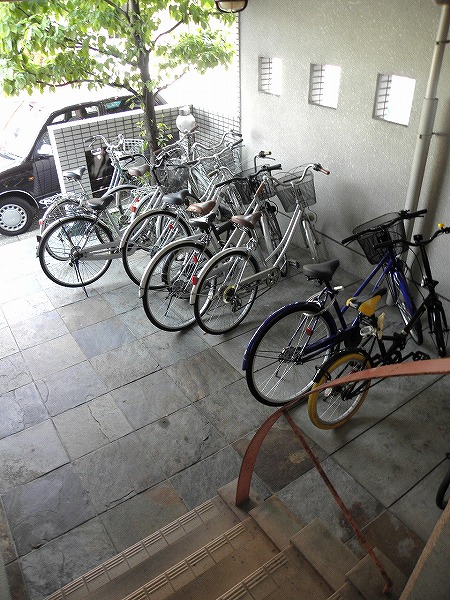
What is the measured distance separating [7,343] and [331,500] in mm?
2995

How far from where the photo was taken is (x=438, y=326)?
3709 millimetres

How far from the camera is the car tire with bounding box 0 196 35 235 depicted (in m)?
6.36

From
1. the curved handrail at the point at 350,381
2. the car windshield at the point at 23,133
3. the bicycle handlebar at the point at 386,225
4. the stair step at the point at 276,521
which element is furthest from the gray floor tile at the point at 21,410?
the car windshield at the point at 23,133

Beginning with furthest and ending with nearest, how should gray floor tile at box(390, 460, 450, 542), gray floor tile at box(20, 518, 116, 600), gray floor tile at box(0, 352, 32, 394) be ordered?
gray floor tile at box(0, 352, 32, 394)
gray floor tile at box(390, 460, 450, 542)
gray floor tile at box(20, 518, 116, 600)

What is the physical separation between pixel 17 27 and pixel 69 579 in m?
4.55

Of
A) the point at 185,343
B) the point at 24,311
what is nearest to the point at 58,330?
the point at 24,311

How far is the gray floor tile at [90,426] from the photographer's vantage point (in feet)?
10.9

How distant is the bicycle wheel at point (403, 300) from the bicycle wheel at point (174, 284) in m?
1.60

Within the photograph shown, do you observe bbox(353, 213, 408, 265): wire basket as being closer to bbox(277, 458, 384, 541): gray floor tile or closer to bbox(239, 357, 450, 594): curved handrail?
bbox(277, 458, 384, 541): gray floor tile

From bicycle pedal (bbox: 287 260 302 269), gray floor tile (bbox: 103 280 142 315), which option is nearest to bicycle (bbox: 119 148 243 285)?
gray floor tile (bbox: 103 280 142 315)

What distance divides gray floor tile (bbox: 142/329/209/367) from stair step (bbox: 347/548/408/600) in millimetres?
2289

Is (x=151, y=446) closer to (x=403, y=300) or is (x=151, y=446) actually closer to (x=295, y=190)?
(x=403, y=300)

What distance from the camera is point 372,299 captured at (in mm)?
3135

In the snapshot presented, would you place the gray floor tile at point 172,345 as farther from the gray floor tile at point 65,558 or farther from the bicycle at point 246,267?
the gray floor tile at point 65,558
